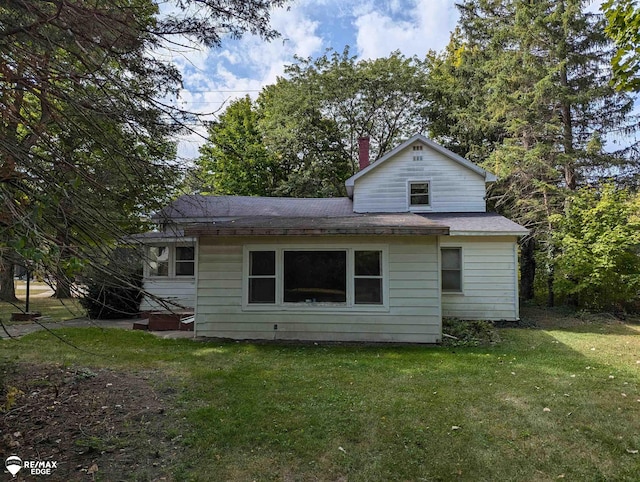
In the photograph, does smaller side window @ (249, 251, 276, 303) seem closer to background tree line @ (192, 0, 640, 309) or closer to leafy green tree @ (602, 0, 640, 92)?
background tree line @ (192, 0, 640, 309)

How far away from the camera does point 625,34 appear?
3.51m

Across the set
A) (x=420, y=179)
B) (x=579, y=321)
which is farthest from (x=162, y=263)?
(x=579, y=321)

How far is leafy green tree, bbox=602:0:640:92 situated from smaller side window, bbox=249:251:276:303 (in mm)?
6365

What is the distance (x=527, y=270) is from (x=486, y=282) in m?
6.94

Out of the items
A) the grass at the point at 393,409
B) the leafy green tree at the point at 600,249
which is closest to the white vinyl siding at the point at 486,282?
the leafy green tree at the point at 600,249

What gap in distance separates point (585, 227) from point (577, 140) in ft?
15.7

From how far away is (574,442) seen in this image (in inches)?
141

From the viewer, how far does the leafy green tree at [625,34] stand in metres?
3.41

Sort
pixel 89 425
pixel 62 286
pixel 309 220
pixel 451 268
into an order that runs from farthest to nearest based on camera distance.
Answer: pixel 451 268 → pixel 309 220 → pixel 89 425 → pixel 62 286

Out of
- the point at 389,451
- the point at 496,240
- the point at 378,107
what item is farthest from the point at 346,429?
the point at 378,107

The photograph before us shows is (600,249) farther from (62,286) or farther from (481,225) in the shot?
(62,286)

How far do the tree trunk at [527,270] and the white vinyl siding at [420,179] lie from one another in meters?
5.22

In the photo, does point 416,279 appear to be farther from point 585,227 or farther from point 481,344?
point 585,227

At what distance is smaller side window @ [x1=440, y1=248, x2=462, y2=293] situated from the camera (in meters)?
11.0
